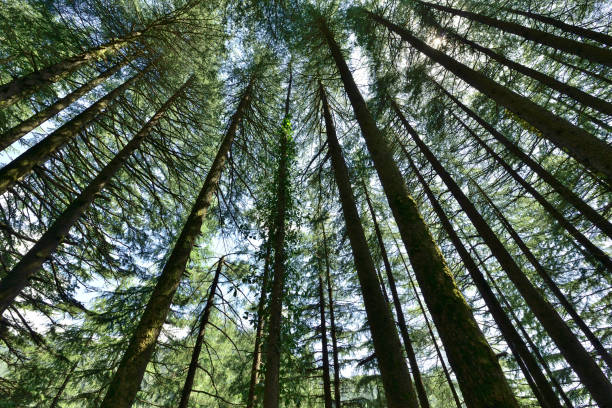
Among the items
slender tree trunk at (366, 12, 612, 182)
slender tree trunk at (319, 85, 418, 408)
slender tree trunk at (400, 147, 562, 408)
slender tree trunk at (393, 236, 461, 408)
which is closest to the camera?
slender tree trunk at (366, 12, 612, 182)

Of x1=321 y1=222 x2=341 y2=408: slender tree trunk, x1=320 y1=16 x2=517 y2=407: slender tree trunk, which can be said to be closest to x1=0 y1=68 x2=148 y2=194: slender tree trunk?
x1=320 y1=16 x2=517 y2=407: slender tree trunk

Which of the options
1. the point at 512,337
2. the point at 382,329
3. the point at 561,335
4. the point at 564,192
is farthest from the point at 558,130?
the point at 512,337

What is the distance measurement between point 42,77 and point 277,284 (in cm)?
632

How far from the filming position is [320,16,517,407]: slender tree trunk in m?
1.94

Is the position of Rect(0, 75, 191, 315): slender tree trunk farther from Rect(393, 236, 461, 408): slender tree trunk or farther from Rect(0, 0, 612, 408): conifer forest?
Rect(393, 236, 461, 408): slender tree trunk

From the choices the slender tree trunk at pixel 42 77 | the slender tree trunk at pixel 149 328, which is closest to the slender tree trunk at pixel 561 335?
the slender tree trunk at pixel 149 328

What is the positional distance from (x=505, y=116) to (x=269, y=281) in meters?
10.5

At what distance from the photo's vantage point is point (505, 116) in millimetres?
9258

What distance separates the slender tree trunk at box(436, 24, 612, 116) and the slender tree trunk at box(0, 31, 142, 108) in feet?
33.2

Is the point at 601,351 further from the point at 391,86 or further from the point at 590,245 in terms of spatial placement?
the point at 391,86

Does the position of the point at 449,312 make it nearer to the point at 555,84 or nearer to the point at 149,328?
the point at 149,328

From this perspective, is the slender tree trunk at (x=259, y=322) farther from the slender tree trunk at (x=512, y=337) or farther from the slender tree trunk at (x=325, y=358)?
the slender tree trunk at (x=512, y=337)

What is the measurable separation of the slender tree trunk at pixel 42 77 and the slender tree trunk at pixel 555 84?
1013 centimetres

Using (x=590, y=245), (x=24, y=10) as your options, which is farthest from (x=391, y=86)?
(x=24, y=10)
